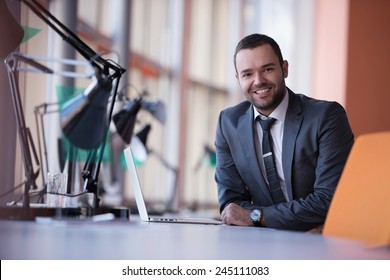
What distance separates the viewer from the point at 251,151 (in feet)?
7.08

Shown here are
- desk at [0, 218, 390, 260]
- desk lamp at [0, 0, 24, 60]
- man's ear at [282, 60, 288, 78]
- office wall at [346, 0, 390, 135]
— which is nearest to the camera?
desk at [0, 218, 390, 260]

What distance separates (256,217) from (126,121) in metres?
1.02

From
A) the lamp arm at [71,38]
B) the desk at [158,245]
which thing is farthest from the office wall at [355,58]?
the desk at [158,245]

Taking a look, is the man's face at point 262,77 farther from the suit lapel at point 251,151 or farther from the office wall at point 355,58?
the office wall at point 355,58

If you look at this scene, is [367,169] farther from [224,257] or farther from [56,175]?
[56,175]

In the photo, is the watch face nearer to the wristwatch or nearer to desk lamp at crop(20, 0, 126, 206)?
the wristwatch

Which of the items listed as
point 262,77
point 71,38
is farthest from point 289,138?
point 71,38

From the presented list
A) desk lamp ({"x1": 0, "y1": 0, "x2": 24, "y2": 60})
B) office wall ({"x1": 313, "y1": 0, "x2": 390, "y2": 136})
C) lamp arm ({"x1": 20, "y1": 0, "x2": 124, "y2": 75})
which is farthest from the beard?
office wall ({"x1": 313, "y1": 0, "x2": 390, "y2": 136})

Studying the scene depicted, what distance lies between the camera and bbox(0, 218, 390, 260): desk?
3.44 ft

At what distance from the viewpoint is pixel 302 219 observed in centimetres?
199

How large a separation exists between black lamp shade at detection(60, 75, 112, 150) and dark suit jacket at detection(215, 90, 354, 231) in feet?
1.57

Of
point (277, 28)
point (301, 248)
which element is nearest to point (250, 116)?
point (301, 248)

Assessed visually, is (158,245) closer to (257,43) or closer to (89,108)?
(89,108)

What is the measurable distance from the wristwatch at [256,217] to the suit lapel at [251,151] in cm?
15
